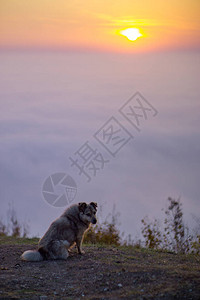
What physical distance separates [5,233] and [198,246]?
631 cm

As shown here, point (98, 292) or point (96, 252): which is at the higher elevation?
point (96, 252)

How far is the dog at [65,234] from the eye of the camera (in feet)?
34.6

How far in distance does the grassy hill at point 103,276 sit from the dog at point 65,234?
A: 22cm

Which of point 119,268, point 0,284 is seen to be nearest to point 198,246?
point 119,268

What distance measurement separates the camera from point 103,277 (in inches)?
350

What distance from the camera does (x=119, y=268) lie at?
9.38 metres

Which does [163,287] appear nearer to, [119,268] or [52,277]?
[119,268]

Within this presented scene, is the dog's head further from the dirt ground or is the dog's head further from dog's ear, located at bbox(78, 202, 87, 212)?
the dirt ground

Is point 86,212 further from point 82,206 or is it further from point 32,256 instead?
point 32,256

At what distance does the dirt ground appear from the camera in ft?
25.8

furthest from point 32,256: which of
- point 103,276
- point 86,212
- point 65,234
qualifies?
point 103,276

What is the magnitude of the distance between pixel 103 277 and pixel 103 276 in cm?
5

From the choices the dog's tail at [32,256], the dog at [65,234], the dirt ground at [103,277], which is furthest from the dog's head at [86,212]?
the dog's tail at [32,256]

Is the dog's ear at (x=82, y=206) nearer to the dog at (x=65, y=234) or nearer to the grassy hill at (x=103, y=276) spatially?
the dog at (x=65, y=234)
